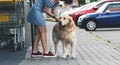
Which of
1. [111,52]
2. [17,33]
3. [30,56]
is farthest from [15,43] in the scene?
[111,52]

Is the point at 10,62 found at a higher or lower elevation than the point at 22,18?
lower

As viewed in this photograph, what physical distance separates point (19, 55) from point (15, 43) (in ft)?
2.47

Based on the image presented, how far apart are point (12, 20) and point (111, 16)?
49.0 feet

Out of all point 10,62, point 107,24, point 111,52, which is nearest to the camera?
point 10,62

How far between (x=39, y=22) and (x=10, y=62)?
134cm

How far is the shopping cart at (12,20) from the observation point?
14.9m

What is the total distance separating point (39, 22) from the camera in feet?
43.6

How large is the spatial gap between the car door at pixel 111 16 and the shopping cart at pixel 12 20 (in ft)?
45.7

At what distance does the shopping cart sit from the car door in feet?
45.7

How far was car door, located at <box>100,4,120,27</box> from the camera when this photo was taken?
29.1 metres

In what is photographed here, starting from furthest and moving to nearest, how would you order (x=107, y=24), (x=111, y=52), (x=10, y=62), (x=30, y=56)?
(x=107, y=24) → (x=111, y=52) → (x=30, y=56) → (x=10, y=62)

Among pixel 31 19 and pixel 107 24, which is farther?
pixel 107 24

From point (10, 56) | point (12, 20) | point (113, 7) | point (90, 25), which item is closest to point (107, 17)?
point (113, 7)

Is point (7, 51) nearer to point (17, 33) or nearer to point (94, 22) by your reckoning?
point (17, 33)
